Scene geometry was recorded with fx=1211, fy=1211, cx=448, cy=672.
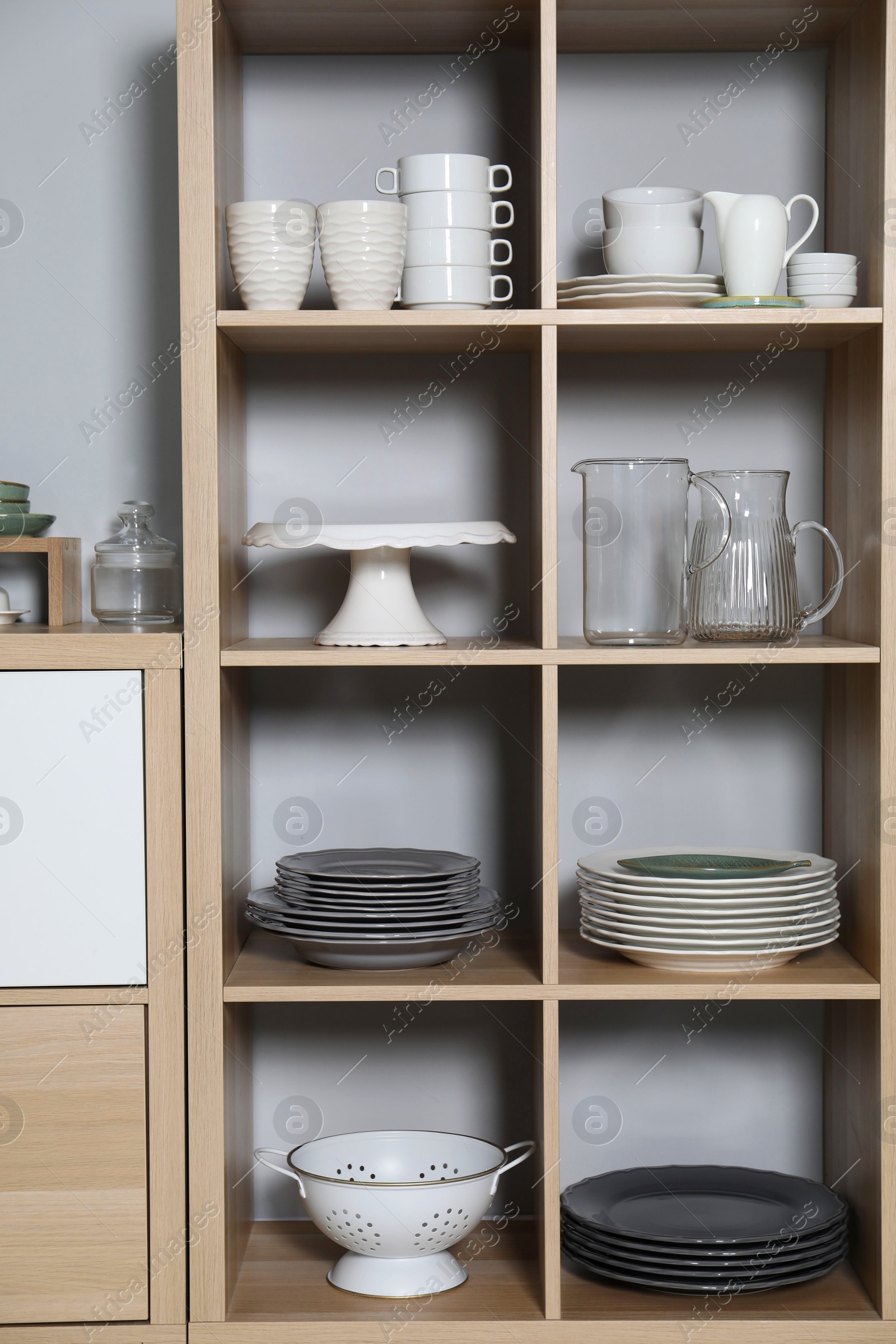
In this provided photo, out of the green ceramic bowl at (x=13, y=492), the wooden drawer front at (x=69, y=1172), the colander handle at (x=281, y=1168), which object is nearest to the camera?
the wooden drawer front at (x=69, y=1172)

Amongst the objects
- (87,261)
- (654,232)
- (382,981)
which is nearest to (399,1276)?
(382,981)

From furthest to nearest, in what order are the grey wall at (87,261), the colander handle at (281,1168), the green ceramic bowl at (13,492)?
the grey wall at (87,261) → the green ceramic bowl at (13,492) → the colander handle at (281,1168)

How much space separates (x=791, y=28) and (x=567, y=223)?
383mm

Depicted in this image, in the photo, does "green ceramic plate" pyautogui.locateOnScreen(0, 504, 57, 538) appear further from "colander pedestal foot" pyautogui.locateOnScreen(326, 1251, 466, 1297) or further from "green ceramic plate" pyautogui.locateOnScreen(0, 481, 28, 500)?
"colander pedestal foot" pyautogui.locateOnScreen(326, 1251, 466, 1297)

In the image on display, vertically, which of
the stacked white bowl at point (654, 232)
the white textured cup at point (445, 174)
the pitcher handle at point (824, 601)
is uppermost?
the white textured cup at point (445, 174)

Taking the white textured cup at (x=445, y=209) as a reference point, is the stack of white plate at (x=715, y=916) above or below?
below

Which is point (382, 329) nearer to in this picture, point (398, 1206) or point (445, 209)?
point (445, 209)

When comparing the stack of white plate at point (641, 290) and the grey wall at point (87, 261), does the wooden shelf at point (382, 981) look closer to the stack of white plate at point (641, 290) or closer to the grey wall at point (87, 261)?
the grey wall at point (87, 261)

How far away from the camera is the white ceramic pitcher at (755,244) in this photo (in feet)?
4.77

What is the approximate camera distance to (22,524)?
1.64m

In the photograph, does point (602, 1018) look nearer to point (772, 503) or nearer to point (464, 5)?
point (772, 503)

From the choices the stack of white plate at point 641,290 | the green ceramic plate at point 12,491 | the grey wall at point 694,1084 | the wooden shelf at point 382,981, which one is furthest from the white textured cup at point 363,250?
the grey wall at point 694,1084

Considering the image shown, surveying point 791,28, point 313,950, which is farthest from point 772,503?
point 313,950

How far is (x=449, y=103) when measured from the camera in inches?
67.6
